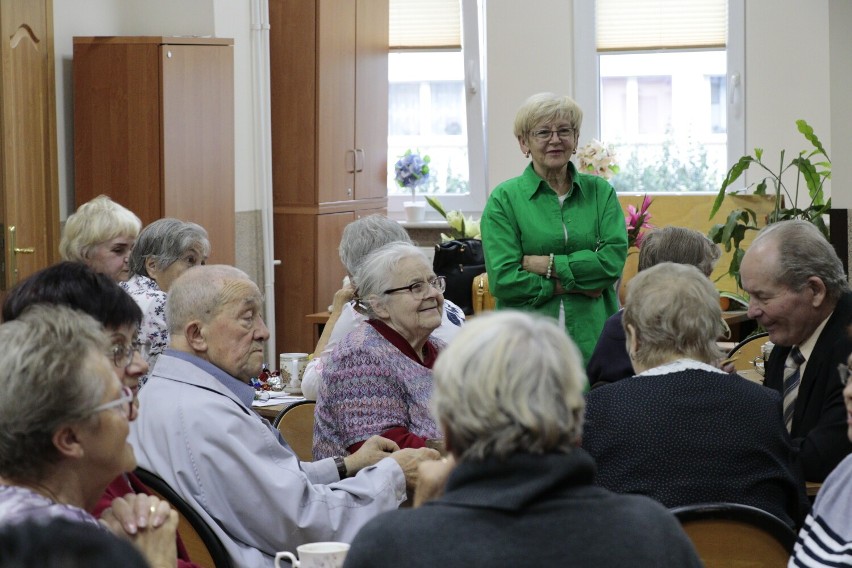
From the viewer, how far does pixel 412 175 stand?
7.98 meters

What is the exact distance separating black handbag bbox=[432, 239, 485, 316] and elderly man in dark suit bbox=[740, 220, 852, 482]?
3.17 metres

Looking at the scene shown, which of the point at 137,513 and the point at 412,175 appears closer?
the point at 137,513

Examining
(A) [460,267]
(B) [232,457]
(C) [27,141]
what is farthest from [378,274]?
(A) [460,267]

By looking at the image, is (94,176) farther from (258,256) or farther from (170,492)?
(170,492)

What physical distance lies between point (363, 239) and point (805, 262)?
57.5 inches

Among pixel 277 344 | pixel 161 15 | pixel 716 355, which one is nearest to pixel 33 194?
pixel 161 15

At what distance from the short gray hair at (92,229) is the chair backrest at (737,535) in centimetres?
296

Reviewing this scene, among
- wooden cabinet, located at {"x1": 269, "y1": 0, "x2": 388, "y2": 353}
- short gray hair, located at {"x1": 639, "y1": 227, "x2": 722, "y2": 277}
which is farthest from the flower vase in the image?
short gray hair, located at {"x1": 639, "y1": 227, "x2": 722, "y2": 277}

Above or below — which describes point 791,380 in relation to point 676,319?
below

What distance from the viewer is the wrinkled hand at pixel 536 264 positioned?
4289 millimetres

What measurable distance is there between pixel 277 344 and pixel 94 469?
5380 mm

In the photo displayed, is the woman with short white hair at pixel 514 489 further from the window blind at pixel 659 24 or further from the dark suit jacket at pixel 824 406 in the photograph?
the window blind at pixel 659 24

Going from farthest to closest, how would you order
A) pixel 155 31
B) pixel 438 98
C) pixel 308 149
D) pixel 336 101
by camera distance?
pixel 438 98 → pixel 336 101 → pixel 308 149 → pixel 155 31

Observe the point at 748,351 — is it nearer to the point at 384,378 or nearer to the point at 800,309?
the point at 800,309
